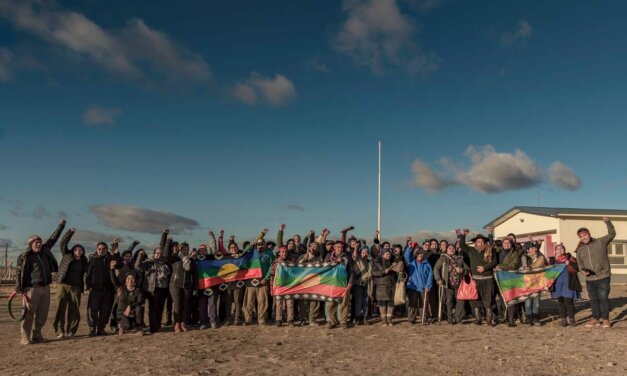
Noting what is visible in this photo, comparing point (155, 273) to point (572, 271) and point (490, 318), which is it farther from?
point (572, 271)

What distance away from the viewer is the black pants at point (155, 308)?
36.3ft

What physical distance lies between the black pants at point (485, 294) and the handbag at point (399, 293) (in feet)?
5.92

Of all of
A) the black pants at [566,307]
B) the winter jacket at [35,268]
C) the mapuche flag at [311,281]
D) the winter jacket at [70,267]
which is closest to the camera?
the winter jacket at [35,268]

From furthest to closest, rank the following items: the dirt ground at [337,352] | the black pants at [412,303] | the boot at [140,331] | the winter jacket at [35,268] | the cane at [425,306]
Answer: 1. the black pants at [412,303]
2. the cane at [425,306]
3. the boot at [140,331]
4. the winter jacket at [35,268]
5. the dirt ground at [337,352]

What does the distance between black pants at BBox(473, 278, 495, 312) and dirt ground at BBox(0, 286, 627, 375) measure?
54 centimetres

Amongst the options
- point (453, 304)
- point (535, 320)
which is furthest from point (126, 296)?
point (535, 320)

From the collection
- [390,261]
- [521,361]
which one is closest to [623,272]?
[390,261]

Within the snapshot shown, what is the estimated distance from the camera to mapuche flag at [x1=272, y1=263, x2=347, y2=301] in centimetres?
1178

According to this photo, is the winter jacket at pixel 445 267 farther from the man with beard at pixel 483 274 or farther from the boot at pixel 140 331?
the boot at pixel 140 331

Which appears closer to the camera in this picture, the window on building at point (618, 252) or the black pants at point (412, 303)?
the black pants at point (412, 303)

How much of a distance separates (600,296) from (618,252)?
20.7 metres

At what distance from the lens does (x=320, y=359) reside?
8305 millimetres

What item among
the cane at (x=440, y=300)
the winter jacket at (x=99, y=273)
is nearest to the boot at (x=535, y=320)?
the cane at (x=440, y=300)

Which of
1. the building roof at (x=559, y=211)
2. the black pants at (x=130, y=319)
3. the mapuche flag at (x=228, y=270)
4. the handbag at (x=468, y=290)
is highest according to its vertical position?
the building roof at (x=559, y=211)
